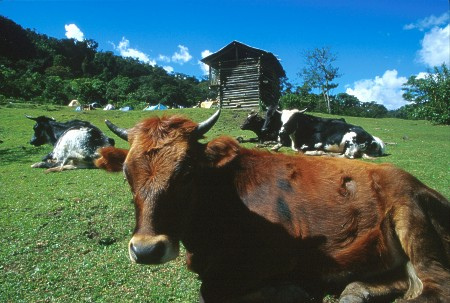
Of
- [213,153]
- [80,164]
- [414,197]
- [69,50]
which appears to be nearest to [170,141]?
[213,153]

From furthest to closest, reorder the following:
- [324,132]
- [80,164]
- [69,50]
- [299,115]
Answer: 1. [69,50]
2. [299,115]
3. [324,132]
4. [80,164]

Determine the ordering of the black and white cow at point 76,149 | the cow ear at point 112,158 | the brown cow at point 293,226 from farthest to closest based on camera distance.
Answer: the black and white cow at point 76,149 < the cow ear at point 112,158 < the brown cow at point 293,226

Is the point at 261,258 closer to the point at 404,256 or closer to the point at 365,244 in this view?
the point at 365,244

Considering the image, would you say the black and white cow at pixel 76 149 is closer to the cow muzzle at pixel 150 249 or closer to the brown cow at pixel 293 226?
the brown cow at pixel 293 226

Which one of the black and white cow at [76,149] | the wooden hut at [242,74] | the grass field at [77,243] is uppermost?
the wooden hut at [242,74]

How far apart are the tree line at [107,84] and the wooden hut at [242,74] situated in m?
8.73

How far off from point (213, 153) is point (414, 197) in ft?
7.95

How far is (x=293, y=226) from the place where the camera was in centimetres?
411

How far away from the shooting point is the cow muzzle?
3137mm

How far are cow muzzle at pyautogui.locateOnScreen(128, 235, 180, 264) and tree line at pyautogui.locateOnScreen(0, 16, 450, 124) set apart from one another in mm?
39898

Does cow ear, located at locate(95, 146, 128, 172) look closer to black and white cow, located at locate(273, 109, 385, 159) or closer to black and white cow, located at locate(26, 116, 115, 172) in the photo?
black and white cow, located at locate(26, 116, 115, 172)

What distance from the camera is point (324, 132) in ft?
55.4

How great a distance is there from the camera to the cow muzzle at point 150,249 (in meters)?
3.14

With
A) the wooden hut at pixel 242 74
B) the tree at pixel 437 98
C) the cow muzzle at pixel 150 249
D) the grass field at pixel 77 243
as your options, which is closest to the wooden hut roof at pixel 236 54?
the wooden hut at pixel 242 74
